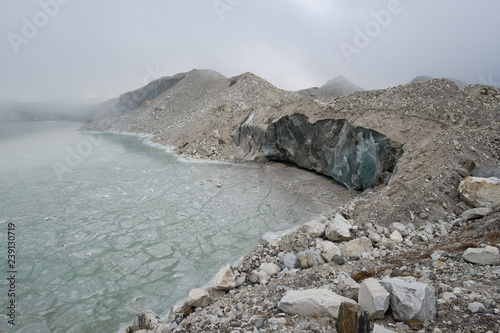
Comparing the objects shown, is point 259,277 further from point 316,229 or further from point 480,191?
point 480,191

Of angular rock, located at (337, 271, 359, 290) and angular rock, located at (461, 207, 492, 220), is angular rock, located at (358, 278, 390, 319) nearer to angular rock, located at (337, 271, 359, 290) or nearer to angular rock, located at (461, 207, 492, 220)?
angular rock, located at (337, 271, 359, 290)

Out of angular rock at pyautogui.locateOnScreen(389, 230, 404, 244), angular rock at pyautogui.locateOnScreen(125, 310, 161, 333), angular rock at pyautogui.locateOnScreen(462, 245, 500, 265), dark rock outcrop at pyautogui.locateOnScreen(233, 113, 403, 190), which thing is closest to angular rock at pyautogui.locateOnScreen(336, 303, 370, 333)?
angular rock at pyautogui.locateOnScreen(462, 245, 500, 265)

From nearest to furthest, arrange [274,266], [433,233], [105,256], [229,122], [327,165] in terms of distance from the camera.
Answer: [274,266] < [433,233] < [105,256] < [327,165] < [229,122]

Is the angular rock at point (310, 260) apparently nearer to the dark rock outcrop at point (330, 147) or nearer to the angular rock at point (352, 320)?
the angular rock at point (352, 320)

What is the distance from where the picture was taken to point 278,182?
12.0 meters

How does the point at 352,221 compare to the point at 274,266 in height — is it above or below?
above

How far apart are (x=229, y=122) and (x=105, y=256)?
14.3 meters

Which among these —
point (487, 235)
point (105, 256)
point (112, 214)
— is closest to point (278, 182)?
point (112, 214)

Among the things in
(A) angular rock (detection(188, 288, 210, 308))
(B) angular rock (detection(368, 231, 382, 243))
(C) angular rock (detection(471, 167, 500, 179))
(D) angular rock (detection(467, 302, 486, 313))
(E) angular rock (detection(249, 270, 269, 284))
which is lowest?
(A) angular rock (detection(188, 288, 210, 308))

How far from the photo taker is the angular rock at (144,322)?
3.95 metres

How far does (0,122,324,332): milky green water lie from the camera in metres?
4.73

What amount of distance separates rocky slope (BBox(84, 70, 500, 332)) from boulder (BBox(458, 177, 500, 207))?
21cm

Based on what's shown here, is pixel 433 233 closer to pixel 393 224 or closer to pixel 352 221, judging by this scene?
pixel 393 224

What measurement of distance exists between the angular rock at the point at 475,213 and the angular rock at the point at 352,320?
15.0 ft
